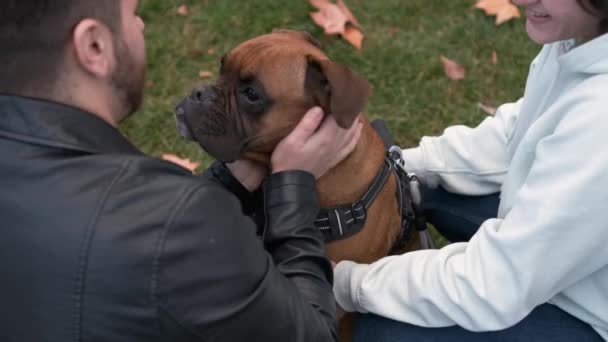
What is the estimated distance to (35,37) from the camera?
55.6 inches

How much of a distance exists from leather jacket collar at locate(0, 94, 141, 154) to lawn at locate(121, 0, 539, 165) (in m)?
2.27

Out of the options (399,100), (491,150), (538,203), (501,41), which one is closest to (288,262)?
(538,203)

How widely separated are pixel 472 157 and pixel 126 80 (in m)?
1.53

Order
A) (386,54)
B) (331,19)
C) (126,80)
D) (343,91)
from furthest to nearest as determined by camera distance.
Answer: (331,19) < (386,54) < (343,91) < (126,80)

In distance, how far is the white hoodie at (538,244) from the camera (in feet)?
5.57

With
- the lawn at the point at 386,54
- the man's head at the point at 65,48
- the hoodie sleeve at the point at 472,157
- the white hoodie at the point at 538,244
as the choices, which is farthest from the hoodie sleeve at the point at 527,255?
the lawn at the point at 386,54

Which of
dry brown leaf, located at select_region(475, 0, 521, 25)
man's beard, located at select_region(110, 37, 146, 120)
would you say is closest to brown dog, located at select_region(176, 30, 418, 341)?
man's beard, located at select_region(110, 37, 146, 120)

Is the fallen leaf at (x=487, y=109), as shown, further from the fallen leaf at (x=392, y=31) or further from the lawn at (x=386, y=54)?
the fallen leaf at (x=392, y=31)

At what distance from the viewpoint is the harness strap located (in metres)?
2.26

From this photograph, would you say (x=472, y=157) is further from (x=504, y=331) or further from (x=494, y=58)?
(x=494, y=58)

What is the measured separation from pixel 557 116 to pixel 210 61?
113 inches

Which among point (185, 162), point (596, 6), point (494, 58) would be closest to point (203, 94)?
point (596, 6)

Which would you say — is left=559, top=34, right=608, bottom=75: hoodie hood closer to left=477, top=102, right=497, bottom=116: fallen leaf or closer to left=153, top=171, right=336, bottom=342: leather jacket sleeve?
left=153, top=171, right=336, bottom=342: leather jacket sleeve

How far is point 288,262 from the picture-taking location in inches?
70.2
